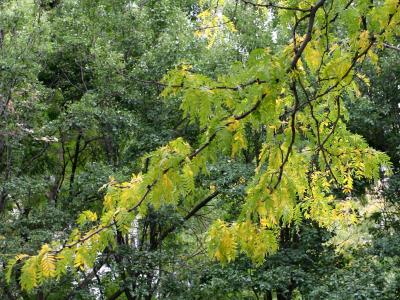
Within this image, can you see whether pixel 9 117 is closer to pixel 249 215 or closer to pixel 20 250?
pixel 20 250

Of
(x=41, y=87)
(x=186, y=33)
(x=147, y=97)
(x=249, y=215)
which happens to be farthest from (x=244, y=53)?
(x=249, y=215)

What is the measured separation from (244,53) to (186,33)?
3.31 feet

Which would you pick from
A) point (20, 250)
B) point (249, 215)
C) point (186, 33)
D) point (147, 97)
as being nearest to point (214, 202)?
point (147, 97)

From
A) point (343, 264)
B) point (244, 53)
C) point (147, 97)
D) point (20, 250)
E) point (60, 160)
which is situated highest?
point (244, 53)

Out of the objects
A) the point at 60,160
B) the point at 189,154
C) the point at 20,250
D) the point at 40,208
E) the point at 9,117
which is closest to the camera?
the point at 189,154

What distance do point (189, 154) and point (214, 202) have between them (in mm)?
6709

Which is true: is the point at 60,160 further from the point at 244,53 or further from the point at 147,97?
the point at 244,53

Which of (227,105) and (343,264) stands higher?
(227,105)

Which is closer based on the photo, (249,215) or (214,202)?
(249,215)

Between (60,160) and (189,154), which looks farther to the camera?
(60,160)

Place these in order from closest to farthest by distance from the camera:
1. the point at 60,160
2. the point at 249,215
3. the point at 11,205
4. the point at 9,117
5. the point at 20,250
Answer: the point at 249,215 → the point at 20,250 → the point at 9,117 → the point at 11,205 → the point at 60,160

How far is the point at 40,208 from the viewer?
7.78m

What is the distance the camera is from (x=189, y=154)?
199 centimetres

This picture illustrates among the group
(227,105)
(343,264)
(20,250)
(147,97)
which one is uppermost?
(147,97)
